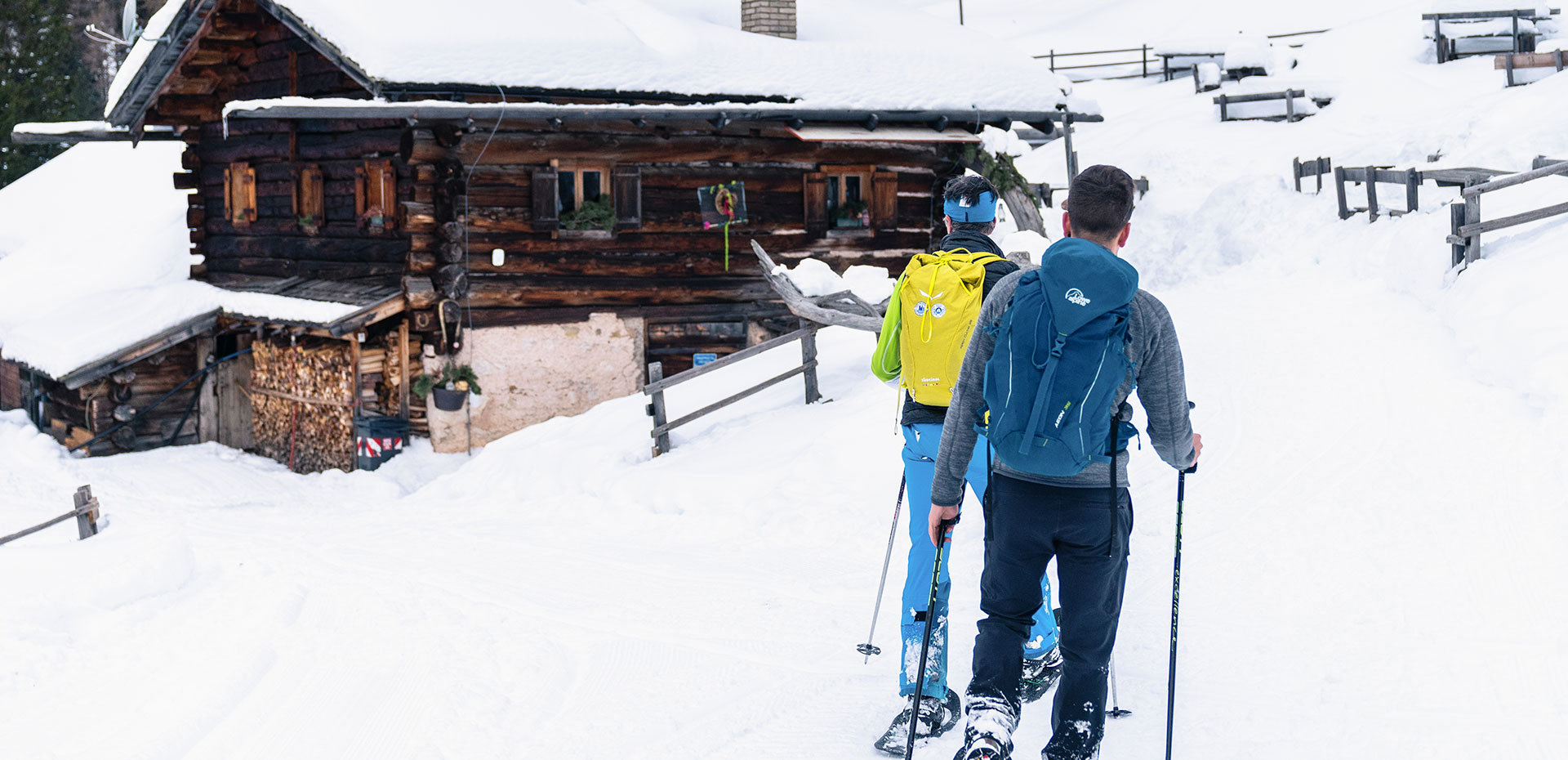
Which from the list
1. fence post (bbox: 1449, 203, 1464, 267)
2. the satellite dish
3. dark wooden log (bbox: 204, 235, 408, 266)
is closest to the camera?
fence post (bbox: 1449, 203, 1464, 267)

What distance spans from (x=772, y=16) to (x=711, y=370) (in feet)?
24.2

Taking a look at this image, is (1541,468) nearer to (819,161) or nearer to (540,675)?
(540,675)

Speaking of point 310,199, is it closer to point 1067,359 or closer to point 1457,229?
point 1457,229

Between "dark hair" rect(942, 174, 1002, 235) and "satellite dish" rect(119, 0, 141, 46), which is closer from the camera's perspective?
"dark hair" rect(942, 174, 1002, 235)

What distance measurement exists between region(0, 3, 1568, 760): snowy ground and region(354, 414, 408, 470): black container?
98cm

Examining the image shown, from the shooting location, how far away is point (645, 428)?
1147 cm

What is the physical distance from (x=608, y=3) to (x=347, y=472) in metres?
6.78

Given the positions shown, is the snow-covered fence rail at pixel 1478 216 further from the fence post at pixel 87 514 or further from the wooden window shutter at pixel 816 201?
the fence post at pixel 87 514

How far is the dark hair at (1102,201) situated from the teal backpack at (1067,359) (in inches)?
4.3

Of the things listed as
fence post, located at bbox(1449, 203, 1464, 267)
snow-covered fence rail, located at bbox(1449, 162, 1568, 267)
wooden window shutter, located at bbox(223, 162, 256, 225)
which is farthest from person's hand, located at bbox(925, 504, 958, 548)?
wooden window shutter, located at bbox(223, 162, 256, 225)

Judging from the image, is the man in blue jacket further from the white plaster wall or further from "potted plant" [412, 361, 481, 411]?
the white plaster wall

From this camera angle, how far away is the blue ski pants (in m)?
4.61

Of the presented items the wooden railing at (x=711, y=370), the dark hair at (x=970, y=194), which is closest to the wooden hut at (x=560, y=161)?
the wooden railing at (x=711, y=370)

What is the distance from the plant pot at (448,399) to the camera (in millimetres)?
13953
